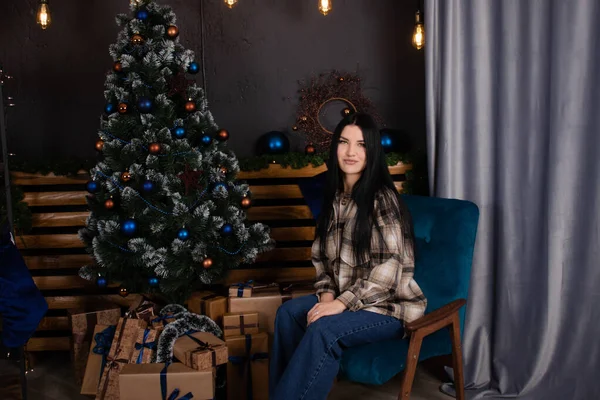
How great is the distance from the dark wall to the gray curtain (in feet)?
4.43

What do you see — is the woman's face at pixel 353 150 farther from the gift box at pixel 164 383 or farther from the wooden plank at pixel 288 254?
the wooden plank at pixel 288 254

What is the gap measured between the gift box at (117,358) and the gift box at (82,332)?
0.43 metres

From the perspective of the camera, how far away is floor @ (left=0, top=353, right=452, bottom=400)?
126 inches

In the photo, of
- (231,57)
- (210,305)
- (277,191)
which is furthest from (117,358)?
(231,57)

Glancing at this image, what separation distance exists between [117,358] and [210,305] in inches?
20.4

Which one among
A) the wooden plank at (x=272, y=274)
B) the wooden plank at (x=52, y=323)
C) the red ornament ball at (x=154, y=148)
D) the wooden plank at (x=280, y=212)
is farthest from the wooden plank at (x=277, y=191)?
the wooden plank at (x=52, y=323)

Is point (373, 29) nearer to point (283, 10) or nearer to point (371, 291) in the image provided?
point (283, 10)

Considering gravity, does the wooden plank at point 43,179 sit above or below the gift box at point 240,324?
above

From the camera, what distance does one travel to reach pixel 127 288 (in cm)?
340

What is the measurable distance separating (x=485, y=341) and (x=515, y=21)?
1.58 meters

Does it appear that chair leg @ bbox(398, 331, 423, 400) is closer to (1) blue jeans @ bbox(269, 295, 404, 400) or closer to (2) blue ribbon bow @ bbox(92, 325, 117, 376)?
(1) blue jeans @ bbox(269, 295, 404, 400)

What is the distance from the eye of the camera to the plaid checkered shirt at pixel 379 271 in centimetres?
251

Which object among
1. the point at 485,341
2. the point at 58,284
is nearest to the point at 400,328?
the point at 485,341

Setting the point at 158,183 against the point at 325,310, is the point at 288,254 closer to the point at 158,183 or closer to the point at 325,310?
the point at 158,183
